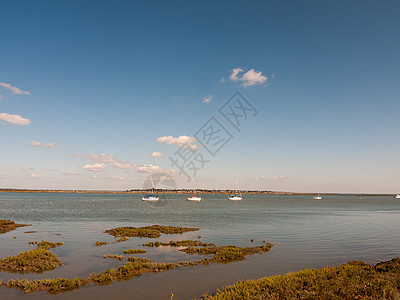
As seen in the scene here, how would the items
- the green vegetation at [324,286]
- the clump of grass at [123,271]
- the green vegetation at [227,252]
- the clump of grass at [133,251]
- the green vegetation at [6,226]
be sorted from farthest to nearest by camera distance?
1. the green vegetation at [6,226]
2. the clump of grass at [133,251]
3. the green vegetation at [227,252]
4. the clump of grass at [123,271]
5. the green vegetation at [324,286]

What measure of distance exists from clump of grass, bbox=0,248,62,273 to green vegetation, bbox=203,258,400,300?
1552cm

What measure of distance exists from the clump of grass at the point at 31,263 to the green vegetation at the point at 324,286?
50.9ft

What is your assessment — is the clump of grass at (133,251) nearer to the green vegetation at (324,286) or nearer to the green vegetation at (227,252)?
the green vegetation at (227,252)

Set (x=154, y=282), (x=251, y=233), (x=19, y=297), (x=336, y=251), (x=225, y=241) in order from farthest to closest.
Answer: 1. (x=251, y=233)
2. (x=225, y=241)
3. (x=336, y=251)
4. (x=154, y=282)
5. (x=19, y=297)

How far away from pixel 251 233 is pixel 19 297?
35.9m

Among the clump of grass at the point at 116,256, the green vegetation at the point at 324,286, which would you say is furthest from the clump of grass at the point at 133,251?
the green vegetation at the point at 324,286

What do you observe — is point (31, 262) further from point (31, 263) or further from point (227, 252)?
point (227, 252)

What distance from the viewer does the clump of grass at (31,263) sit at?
2373 centimetres

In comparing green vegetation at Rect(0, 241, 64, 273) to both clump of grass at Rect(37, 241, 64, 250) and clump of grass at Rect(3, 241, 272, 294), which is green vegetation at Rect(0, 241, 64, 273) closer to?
clump of grass at Rect(3, 241, 272, 294)

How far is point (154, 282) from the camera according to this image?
21203 millimetres

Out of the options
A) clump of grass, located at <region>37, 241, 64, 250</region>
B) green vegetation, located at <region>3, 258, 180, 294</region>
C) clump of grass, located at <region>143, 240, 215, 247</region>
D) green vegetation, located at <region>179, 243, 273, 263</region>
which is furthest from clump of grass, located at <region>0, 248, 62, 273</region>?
green vegetation, located at <region>179, 243, 273, 263</region>

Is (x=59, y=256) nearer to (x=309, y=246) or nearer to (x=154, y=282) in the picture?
(x=154, y=282)

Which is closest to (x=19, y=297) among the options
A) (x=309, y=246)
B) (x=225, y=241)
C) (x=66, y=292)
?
(x=66, y=292)

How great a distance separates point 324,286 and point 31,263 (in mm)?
23993
